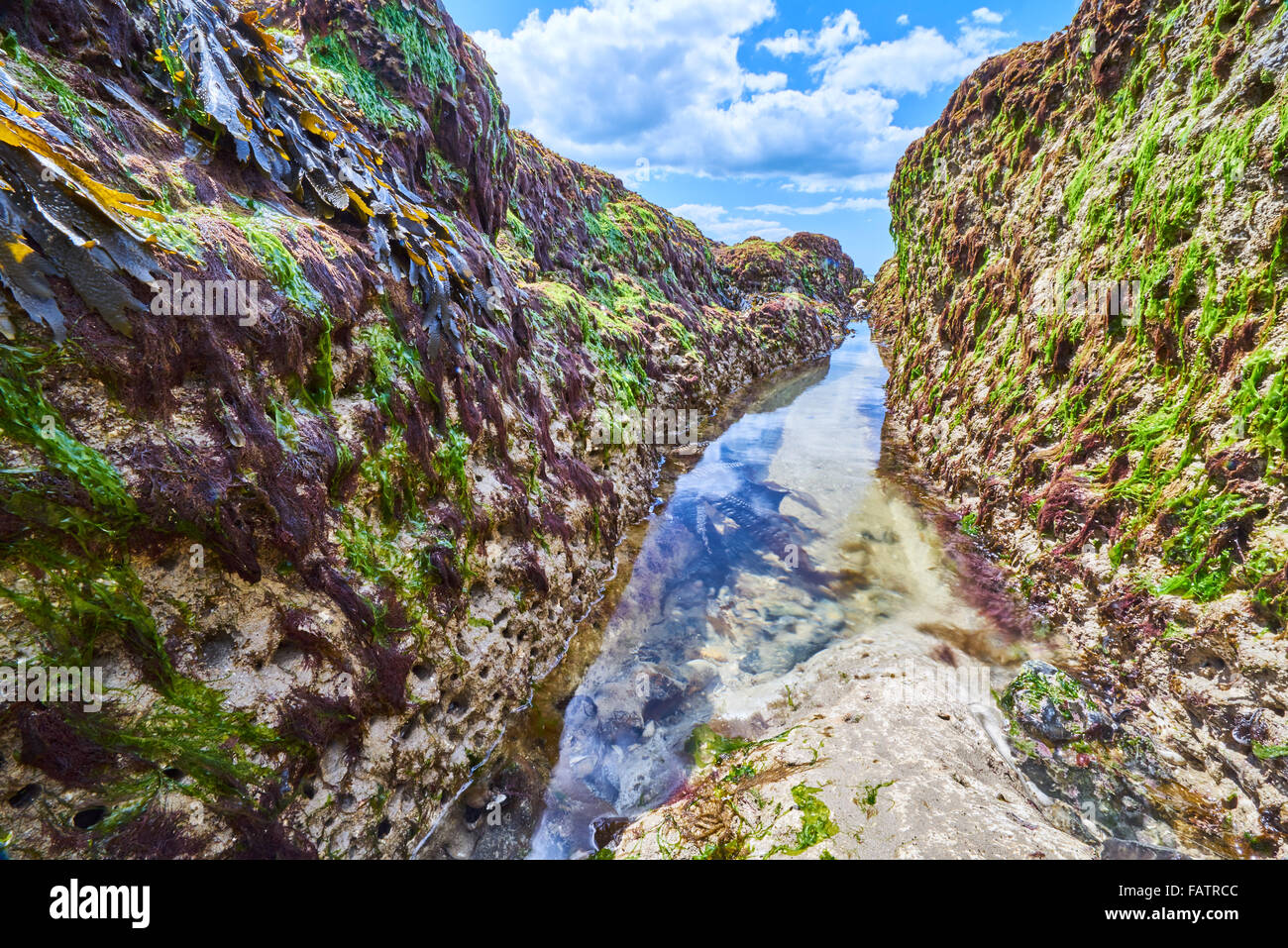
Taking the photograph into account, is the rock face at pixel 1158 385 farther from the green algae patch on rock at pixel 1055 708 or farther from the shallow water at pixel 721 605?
the shallow water at pixel 721 605

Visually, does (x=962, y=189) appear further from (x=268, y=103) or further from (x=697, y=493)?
(x=268, y=103)

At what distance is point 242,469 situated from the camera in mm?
2930

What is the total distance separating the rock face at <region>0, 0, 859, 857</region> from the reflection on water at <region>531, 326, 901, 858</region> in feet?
2.88

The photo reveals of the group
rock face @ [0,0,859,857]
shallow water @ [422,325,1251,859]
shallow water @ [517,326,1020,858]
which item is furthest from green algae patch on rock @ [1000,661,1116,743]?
rock face @ [0,0,859,857]

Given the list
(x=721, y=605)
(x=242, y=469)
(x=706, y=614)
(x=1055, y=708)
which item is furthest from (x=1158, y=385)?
(x=242, y=469)

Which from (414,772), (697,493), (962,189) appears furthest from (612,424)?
(962,189)

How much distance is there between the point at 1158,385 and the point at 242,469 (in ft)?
29.1

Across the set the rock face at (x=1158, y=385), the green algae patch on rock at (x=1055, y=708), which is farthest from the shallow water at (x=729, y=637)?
the rock face at (x=1158, y=385)

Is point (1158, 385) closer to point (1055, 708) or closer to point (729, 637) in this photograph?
point (1055, 708)

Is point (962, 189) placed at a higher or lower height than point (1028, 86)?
lower

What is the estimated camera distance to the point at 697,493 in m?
9.86

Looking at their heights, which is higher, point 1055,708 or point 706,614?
point 1055,708

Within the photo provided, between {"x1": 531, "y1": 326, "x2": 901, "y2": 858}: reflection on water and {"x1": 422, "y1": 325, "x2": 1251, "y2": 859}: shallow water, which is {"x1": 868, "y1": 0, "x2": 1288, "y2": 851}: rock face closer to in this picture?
{"x1": 422, "y1": 325, "x2": 1251, "y2": 859}: shallow water
